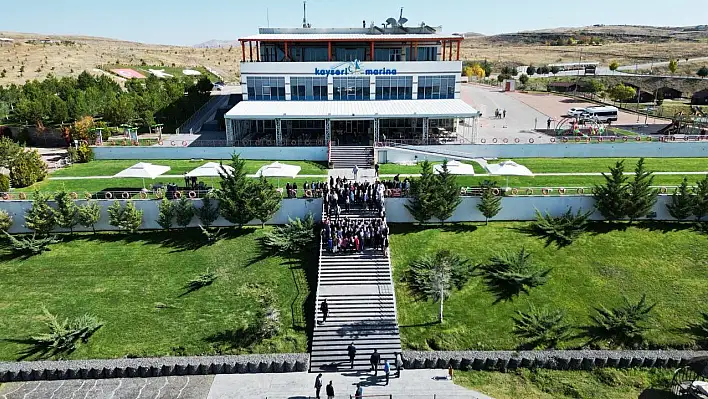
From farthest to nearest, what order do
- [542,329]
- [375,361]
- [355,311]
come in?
[355,311] → [542,329] → [375,361]

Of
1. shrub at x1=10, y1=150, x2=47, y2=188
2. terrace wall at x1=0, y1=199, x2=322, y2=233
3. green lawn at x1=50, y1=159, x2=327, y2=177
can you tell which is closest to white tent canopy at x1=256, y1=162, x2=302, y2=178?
terrace wall at x1=0, y1=199, x2=322, y2=233

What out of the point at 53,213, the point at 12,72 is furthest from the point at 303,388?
the point at 12,72

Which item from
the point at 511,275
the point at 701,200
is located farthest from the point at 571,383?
the point at 701,200

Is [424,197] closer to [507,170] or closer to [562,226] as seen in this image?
[507,170]

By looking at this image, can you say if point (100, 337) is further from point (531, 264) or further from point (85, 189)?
point (531, 264)

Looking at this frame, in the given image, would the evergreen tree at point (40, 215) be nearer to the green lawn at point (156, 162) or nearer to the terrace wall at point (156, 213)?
the terrace wall at point (156, 213)

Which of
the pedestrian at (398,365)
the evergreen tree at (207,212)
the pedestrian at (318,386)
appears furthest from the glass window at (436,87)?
the pedestrian at (318,386)

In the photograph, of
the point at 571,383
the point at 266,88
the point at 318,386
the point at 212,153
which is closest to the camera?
the point at 318,386

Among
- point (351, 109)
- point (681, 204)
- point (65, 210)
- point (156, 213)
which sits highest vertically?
point (351, 109)
